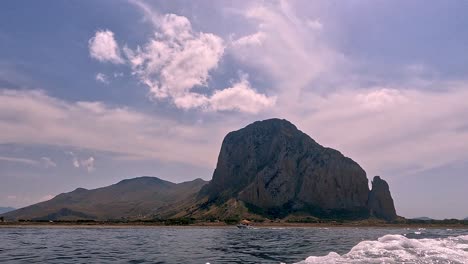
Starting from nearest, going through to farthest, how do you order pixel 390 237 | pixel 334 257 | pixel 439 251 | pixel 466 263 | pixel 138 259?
1. pixel 466 263
2. pixel 334 257
3. pixel 439 251
4. pixel 138 259
5. pixel 390 237

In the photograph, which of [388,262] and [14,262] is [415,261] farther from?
[14,262]

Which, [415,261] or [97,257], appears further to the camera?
[97,257]

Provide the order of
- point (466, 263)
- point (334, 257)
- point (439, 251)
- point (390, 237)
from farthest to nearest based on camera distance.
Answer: point (390, 237)
point (439, 251)
point (334, 257)
point (466, 263)

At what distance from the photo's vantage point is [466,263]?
103 feet

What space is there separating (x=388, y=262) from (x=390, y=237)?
72.4ft

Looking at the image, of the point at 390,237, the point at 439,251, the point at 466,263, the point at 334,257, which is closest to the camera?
the point at 466,263

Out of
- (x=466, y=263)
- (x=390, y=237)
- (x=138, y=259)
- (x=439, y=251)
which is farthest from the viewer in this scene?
(x=390, y=237)

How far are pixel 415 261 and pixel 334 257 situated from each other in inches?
241

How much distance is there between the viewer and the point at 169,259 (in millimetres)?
40906

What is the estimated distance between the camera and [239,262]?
39.2 meters

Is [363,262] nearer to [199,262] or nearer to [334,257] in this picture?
[334,257]

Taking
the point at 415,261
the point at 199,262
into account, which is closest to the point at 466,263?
the point at 415,261

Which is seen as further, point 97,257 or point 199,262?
point 97,257

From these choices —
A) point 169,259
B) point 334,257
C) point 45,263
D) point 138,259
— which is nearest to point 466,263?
point 334,257
